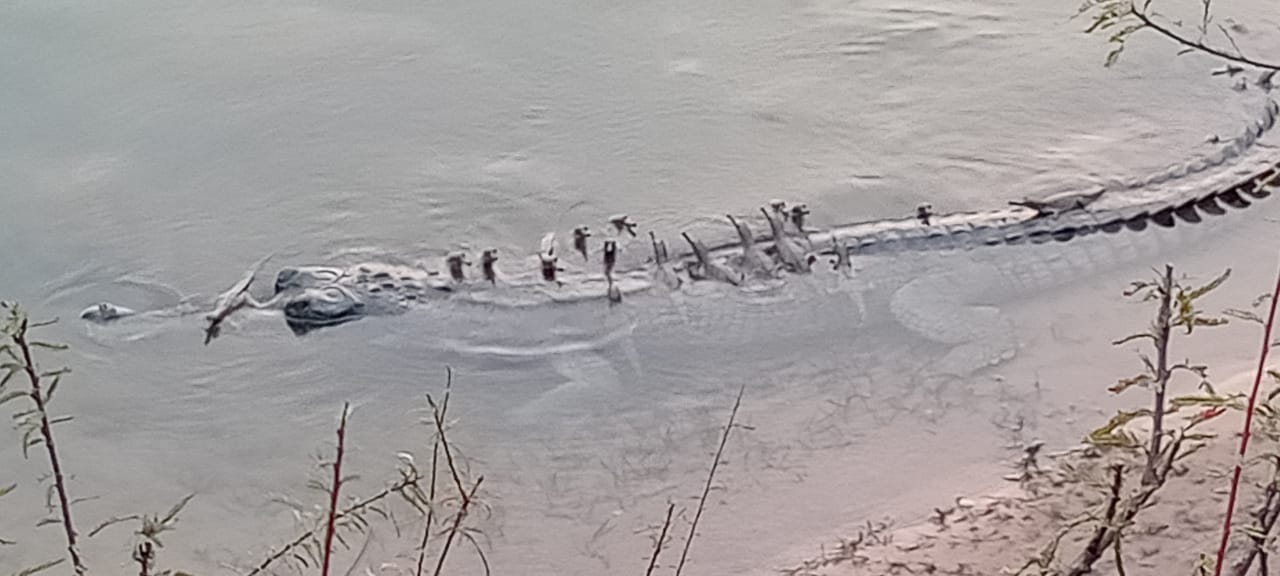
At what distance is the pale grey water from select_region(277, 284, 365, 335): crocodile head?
54 millimetres

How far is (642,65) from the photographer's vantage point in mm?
5176

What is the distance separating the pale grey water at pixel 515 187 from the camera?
339 cm

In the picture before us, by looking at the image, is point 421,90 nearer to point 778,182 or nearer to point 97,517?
point 778,182

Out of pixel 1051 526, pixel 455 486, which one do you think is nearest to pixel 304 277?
pixel 455 486

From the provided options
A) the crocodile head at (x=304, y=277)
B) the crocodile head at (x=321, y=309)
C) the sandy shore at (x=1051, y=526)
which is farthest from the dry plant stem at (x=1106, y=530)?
the crocodile head at (x=304, y=277)

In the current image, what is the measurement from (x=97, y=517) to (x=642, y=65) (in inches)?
103

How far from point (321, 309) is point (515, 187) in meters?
0.85

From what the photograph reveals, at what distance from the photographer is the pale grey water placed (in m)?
3.39

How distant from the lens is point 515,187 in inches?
180

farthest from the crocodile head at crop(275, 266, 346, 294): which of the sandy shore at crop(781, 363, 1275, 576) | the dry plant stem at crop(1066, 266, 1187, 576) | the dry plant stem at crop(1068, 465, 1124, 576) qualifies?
the dry plant stem at crop(1066, 266, 1187, 576)

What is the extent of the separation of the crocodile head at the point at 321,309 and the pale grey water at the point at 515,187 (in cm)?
5

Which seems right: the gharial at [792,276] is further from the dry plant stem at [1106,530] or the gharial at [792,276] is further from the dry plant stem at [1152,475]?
the dry plant stem at [1152,475]

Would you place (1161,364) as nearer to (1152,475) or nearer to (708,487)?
(1152,475)

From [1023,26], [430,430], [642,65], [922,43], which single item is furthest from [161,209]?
[1023,26]
